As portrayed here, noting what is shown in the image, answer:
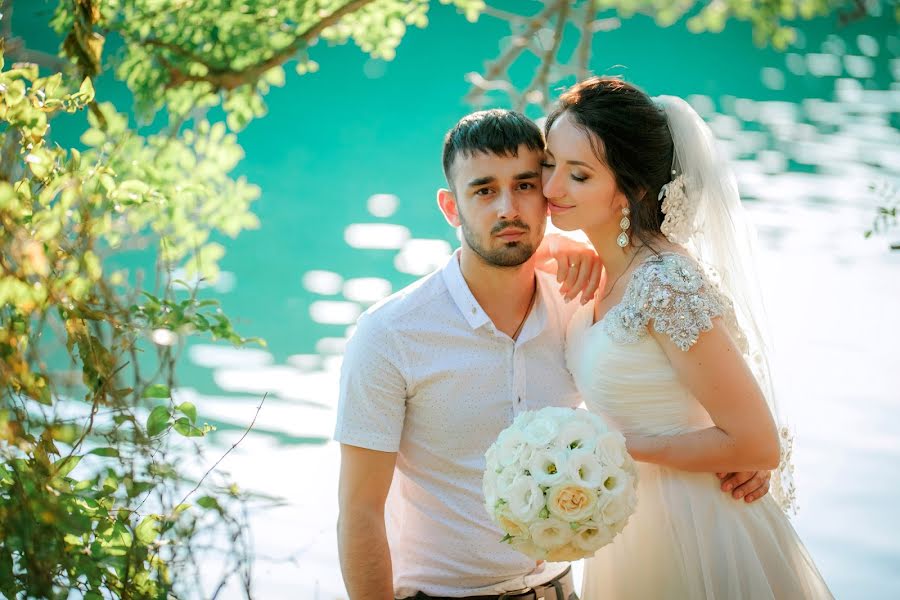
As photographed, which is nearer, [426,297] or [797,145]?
[426,297]

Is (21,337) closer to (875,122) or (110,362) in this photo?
(110,362)

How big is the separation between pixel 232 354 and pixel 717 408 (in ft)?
25.9

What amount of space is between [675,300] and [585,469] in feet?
2.19

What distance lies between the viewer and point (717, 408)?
2.72 m

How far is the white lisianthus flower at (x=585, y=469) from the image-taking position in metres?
2.30

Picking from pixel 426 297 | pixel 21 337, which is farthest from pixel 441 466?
pixel 21 337

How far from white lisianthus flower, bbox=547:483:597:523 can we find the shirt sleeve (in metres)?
0.81

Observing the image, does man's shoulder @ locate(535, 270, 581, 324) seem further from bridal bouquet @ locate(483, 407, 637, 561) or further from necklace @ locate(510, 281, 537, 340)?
bridal bouquet @ locate(483, 407, 637, 561)

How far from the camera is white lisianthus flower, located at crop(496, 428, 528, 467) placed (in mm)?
2385

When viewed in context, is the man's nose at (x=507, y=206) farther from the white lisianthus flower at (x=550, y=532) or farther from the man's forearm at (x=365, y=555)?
the white lisianthus flower at (x=550, y=532)

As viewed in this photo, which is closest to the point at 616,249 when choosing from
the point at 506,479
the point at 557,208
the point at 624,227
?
the point at 624,227

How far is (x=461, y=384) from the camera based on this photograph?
3.07m

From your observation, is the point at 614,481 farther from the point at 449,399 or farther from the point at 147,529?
the point at 147,529

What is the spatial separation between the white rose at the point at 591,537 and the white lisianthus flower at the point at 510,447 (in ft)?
0.74
